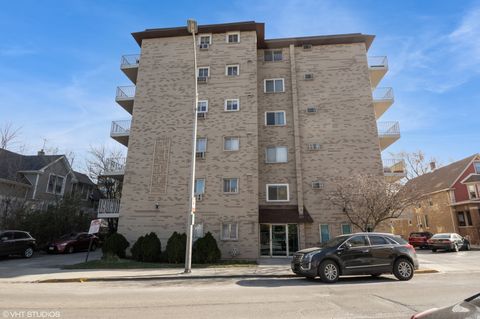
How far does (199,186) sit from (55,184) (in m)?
19.9

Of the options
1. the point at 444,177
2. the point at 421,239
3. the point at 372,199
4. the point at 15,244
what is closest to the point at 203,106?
the point at 372,199

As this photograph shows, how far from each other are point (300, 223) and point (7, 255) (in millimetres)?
18895

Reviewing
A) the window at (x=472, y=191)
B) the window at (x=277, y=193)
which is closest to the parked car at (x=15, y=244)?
the window at (x=277, y=193)

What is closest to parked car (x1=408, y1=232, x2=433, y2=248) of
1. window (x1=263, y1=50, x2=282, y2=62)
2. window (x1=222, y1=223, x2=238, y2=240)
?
window (x1=222, y1=223, x2=238, y2=240)

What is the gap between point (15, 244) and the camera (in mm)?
18734

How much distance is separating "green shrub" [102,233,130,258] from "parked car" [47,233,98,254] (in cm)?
454

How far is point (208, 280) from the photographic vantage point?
39.1 ft

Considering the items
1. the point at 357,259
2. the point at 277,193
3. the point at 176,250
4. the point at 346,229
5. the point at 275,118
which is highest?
the point at 275,118

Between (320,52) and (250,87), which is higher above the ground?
(320,52)

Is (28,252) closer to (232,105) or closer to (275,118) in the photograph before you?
(232,105)

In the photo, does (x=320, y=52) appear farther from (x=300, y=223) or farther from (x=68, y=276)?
(x=68, y=276)

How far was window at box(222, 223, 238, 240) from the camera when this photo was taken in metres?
19.5

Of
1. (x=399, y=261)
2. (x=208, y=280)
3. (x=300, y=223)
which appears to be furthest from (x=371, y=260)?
(x=300, y=223)

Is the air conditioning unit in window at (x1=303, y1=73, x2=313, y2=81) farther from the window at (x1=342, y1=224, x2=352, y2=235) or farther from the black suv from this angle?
the black suv
